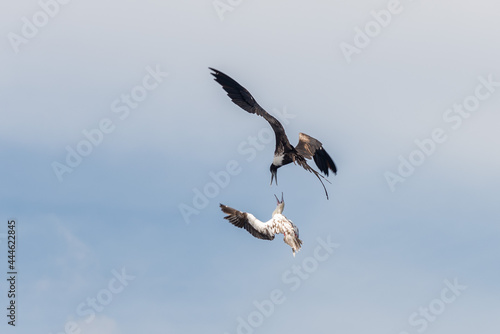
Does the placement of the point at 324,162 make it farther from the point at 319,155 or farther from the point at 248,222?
the point at 248,222

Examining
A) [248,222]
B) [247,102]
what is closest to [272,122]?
[247,102]

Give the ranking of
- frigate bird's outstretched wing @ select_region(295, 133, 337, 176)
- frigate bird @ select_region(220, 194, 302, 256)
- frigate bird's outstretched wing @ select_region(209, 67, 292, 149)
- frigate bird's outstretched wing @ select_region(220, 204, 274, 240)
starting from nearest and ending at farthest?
frigate bird @ select_region(220, 194, 302, 256)
frigate bird's outstretched wing @ select_region(220, 204, 274, 240)
frigate bird's outstretched wing @ select_region(209, 67, 292, 149)
frigate bird's outstretched wing @ select_region(295, 133, 337, 176)

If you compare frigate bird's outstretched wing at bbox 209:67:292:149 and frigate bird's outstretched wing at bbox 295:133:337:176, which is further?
frigate bird's outstretched wing at bbox 295:133:337:176

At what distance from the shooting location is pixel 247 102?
44.2 metres

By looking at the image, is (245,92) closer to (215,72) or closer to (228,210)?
(215,72)

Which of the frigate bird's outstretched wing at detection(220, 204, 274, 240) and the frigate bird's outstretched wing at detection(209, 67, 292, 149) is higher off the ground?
the frigate bird's outstretched wing at detection(209, 67, 292, 149)

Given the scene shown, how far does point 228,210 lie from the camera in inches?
1731

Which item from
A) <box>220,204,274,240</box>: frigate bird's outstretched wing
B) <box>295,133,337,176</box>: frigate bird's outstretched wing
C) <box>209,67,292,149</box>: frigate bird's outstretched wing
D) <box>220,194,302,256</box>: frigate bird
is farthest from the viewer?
<box>295,133,337,176</box>: frigate bird's outstretched wing

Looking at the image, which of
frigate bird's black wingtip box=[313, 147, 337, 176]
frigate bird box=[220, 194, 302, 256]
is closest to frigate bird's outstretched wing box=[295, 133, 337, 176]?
frigate bird's black wingtip box=[313, 147, 337, 176]

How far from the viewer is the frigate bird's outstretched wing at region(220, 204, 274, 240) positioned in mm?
42594

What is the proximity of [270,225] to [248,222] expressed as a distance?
5.82ft

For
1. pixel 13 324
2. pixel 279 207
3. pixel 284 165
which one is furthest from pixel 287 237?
pixel 13 324

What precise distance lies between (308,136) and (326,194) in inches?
363

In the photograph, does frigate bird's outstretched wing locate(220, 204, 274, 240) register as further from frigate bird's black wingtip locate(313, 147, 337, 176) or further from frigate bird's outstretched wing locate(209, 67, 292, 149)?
frigate bird's black wingtip locate(313, 147, 337, 176)
